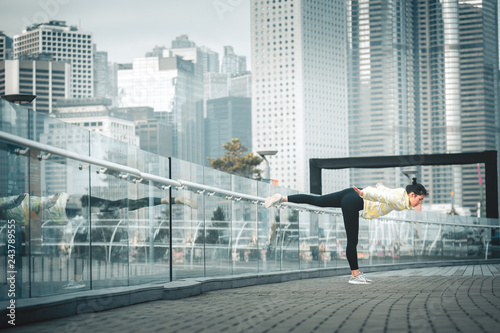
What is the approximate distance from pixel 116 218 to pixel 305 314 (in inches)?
114

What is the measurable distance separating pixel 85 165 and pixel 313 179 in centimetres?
2316

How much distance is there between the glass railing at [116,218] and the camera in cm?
672

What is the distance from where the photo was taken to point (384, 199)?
11172 millimetres

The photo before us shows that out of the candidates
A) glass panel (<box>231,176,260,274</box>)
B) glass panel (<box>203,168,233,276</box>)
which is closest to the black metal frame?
glass panel (<box>231,176,260,274</box>)

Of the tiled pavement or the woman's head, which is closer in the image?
the tiled pavement

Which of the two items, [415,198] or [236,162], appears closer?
[415,198]

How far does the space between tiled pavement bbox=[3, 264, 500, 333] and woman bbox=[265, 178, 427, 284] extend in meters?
1.95

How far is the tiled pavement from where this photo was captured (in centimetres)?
582

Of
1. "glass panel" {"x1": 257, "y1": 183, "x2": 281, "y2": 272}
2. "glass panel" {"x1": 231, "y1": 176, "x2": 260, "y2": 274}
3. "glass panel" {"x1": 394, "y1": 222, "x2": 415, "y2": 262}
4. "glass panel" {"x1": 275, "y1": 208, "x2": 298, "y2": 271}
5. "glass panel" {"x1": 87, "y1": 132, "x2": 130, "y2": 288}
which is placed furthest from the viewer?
"glass panel" {"x1": 394, "y1": 222, "x2": 415, "y2": 262}

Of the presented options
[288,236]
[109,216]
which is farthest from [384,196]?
[288,236]

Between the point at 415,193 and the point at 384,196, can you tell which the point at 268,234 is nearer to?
the point at 384,196

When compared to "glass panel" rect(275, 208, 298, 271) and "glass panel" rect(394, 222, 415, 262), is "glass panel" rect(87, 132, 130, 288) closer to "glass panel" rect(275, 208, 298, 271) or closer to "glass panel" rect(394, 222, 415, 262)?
"glass panel" rect(275, 208, 298, 271)

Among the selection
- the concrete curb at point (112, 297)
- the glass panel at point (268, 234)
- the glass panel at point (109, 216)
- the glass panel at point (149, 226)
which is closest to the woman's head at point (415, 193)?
the concrete curb at point (112, 297)

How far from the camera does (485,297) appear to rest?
8.44 metres
